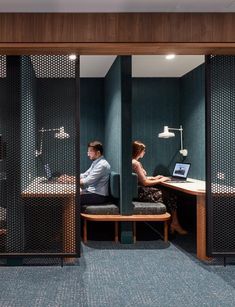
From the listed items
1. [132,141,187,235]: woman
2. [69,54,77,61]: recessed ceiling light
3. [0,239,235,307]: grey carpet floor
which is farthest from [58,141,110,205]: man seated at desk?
[69,54,77,61]: recessed ceiling light

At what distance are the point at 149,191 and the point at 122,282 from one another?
129 cm

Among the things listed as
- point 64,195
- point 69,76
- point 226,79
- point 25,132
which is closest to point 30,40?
point 69,76

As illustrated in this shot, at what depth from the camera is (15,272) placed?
2.37 m

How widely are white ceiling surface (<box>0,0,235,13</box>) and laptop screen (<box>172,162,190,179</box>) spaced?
208 cm

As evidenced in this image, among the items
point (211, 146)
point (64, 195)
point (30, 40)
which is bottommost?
point (64, 195)

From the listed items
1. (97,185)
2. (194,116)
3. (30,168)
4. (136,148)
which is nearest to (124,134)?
(136,148)

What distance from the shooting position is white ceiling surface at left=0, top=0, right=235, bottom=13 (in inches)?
80.4

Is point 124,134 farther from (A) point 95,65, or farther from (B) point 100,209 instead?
(A) point 95,65

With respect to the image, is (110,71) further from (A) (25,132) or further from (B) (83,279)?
(B) (83,279)

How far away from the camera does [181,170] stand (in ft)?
13.5

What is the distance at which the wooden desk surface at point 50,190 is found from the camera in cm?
253

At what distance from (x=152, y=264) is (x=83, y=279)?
55 cm

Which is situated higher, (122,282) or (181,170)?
(181,170)

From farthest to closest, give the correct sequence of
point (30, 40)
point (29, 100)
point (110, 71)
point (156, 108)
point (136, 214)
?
point (156, 108)
point (110, 71)
point (136, 214)
point (29, 100)
point (30, 40)
